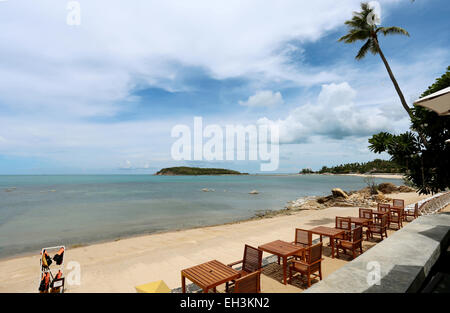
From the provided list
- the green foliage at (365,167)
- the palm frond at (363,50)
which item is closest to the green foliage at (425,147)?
the palm frond at (363,50)

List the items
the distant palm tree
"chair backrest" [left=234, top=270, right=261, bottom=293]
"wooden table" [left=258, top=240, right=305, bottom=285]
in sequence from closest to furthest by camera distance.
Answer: "chair backrest" [left=234, top=270, right=261, bottom=293] < "wooden table" [left=258, top=240, right=305, bottom=285] < the distant palm tree

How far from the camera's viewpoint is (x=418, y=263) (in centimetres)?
326

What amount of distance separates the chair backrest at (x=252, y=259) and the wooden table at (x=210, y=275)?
729 millimetres

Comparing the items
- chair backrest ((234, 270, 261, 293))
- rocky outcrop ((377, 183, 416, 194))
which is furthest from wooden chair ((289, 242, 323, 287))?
rocky outcrop ((377, 183, 416, 194))

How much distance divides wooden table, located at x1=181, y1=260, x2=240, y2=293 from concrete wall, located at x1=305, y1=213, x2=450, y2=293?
1.78 metres

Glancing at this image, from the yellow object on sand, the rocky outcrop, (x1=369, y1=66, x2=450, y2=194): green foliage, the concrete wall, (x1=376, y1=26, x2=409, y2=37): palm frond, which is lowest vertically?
the rocky outcrop

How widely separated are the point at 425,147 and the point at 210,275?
9.23m

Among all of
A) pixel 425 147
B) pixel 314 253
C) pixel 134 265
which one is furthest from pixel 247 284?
pixel 425 147

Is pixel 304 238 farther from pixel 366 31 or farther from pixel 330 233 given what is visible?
pixel 366 31

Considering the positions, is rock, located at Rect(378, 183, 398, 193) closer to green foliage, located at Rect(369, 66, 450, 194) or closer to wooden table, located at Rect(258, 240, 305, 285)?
green foliage, located at Rect(369, 66, 450, 194)

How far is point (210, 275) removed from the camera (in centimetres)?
416

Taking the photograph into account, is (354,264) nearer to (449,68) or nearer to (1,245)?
(449,68)

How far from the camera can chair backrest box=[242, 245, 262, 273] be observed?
4.78m

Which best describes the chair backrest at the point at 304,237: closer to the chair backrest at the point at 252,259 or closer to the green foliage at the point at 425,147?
the chair backrest at the point at 252,259
